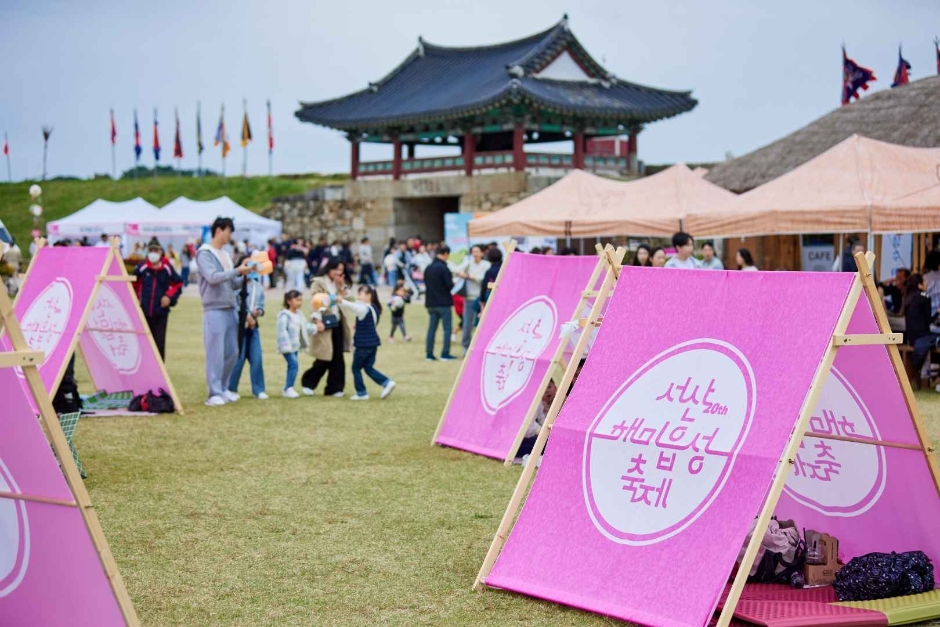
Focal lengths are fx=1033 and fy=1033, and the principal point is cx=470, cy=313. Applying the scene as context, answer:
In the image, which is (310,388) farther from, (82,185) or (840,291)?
(82,185)

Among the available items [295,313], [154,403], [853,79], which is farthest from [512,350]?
[853,79]

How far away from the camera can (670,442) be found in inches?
164

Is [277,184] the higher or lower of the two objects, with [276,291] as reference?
higher

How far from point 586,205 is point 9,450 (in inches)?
521

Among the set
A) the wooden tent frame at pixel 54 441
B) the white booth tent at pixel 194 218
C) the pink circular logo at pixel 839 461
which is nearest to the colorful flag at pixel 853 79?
the white booth tent at pixel 194 218

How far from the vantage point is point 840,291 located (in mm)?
A: 3951

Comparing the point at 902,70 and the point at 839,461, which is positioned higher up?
the point at 902,70

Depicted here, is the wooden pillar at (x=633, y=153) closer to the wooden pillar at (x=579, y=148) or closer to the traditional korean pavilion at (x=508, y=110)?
the traditional korean pavilion at (x=508, y=110)

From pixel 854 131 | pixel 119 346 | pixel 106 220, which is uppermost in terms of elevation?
pixel 854 131

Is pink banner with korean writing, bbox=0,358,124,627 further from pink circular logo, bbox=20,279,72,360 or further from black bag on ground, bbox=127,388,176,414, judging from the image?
black bag on ground, bbox=127,388,176,414

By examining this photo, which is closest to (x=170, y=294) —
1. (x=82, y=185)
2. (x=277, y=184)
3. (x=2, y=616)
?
(x=2, y=616)

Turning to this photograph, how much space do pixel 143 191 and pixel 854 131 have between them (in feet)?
138

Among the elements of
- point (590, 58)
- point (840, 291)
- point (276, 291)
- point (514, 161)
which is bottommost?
point (276, 291)

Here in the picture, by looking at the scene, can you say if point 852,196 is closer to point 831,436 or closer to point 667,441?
point 831,436
